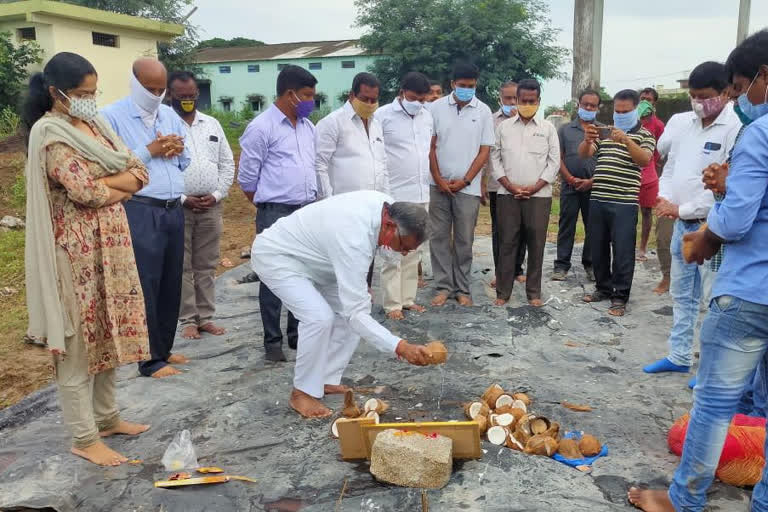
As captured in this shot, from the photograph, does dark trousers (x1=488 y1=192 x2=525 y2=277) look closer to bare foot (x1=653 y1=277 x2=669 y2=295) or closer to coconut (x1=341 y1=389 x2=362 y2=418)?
bare foot (x1=653 y1=277 x2=669 y2=295)

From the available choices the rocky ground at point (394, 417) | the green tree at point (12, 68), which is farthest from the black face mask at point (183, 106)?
the green tree at point (12, 68)

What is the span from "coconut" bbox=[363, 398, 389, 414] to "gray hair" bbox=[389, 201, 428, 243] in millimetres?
1170

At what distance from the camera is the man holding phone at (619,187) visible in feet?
19.4

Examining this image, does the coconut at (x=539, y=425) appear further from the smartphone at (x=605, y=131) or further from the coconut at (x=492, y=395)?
the smartphone at (x=605, y=131)

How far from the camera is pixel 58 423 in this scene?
3934 millimetres

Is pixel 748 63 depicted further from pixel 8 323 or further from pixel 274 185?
pixel 8 323

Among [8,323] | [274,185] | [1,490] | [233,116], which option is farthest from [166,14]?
[1,490]

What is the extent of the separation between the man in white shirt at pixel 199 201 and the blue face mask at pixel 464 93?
7.23 feet

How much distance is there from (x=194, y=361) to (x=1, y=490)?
1.88 m

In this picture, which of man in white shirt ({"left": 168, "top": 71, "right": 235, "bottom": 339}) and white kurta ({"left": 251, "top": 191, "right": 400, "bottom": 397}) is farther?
man in white shirt ({"left": 168, "top": 71, "right": 235, "bottom": 339})

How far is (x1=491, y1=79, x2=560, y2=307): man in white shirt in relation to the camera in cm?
617

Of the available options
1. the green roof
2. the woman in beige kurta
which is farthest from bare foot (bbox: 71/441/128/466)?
the green roof

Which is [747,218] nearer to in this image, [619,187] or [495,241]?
[619,187]

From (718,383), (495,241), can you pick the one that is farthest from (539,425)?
(495,241)
